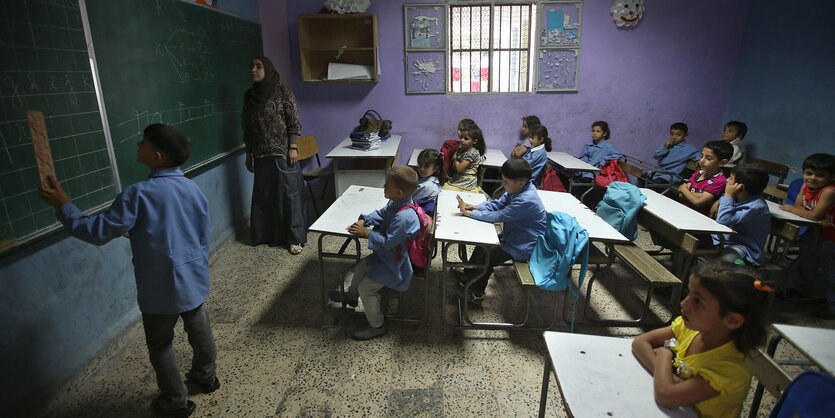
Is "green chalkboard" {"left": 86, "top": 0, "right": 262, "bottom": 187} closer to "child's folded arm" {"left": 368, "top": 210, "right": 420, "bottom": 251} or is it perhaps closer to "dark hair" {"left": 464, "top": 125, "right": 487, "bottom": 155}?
"child's folded arm" {"left": 368, "top": 210, "right": 420, "bottom": 251}

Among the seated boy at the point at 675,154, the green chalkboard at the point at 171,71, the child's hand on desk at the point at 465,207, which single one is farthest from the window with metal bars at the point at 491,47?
the child's hand on desk at the point at 465,207

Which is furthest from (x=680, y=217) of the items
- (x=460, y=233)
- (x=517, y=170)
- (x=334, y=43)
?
(x=334, y=43)

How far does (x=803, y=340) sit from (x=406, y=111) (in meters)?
4.33

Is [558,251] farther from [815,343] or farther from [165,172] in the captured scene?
[165,172]

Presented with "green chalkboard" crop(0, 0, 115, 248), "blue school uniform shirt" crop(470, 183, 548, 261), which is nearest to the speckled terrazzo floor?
"blue school uniform shirt" crop(470, 183, 548, 261)

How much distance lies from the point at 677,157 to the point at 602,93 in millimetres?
1114

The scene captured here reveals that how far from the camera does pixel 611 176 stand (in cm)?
424

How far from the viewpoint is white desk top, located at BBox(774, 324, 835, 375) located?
1.29 m

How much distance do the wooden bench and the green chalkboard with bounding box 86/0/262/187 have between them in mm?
2905

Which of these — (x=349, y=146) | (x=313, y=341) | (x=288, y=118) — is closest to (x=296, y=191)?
(x=288, y=118)

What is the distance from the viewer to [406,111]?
5.14 meters

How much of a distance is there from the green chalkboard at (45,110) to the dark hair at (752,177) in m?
3.62

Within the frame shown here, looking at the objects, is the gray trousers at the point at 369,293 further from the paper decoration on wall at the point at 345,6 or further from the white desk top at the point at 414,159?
the paper decoration on wall at the point at 345,6

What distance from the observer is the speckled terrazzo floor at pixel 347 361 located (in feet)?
6.39
